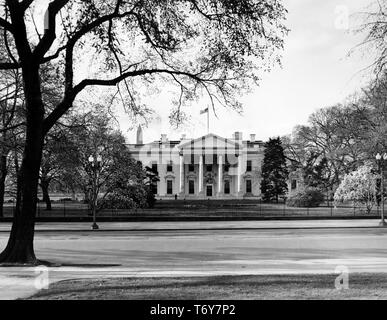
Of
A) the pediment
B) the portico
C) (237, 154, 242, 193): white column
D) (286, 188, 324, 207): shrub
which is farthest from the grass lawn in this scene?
(237, 154, 242, 193): white column

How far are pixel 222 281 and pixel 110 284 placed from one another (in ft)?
6.60

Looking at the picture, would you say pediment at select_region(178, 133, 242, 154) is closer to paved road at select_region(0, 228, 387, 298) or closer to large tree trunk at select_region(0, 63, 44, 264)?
paved road at select_region(0, 228, 387, 298)

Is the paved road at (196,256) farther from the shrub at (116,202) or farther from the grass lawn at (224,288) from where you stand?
the shrub at (116,202)

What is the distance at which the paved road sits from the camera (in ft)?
36.0

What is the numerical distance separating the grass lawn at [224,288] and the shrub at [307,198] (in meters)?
44.8

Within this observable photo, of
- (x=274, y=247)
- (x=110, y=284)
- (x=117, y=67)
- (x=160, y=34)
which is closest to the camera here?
(x=110, y=284)

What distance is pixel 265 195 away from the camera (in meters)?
71.1

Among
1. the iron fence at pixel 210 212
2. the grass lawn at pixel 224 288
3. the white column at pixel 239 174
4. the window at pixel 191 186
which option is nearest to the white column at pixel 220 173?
the white column at pixel 239 174

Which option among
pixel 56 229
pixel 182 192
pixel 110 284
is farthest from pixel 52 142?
pixel 182 192

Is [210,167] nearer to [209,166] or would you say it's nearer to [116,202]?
[209,166]

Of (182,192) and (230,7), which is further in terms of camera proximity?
(182,192)

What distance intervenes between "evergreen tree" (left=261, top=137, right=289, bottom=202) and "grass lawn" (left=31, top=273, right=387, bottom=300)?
201 ft

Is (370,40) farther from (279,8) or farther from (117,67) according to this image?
(117,67)

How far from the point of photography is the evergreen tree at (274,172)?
230ft
